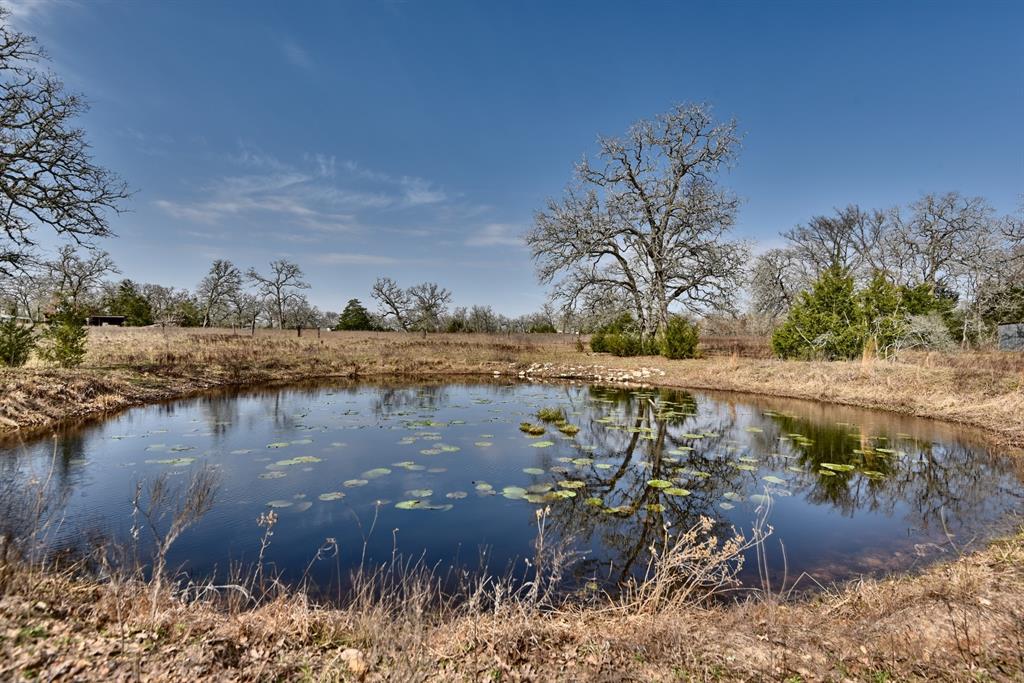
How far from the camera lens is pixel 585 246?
25.7 meters

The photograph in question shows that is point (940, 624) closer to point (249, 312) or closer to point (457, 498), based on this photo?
point (457, 498)

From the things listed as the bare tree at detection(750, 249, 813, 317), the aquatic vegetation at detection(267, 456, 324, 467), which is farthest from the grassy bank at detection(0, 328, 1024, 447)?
the bare tree at detection(750, 249, 813, 317)

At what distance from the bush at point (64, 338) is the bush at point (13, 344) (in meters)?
0.75

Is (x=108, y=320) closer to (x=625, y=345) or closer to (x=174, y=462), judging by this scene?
(x=625, y=345)

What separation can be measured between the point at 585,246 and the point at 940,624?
23.7 m

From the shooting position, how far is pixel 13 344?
13016 millimetres

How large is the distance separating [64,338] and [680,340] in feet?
78.3

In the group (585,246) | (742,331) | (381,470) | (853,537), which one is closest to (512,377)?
(585,246)

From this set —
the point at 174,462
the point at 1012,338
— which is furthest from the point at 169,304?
the point at 1012,338

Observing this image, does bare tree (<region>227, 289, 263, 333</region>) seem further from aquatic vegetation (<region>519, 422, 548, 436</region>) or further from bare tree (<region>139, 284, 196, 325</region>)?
aquatic vegetation (<region>519, 422, 548, 436</region>)

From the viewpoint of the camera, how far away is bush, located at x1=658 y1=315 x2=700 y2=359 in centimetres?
2350

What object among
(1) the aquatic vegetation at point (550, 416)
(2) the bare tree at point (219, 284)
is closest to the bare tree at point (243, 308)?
(2) the bare tree at point (219, 284)

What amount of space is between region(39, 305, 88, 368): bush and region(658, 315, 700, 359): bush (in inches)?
911

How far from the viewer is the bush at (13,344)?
12922 mm
